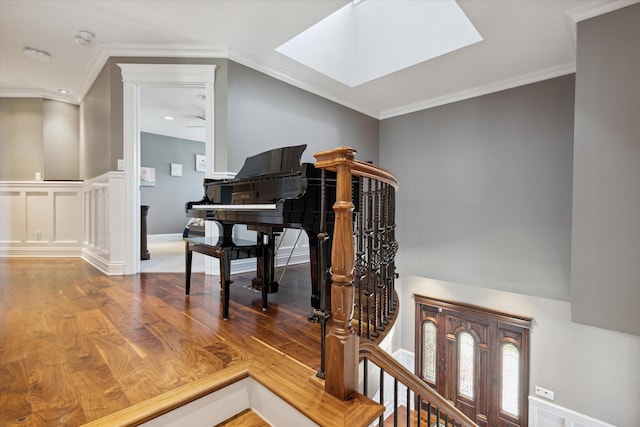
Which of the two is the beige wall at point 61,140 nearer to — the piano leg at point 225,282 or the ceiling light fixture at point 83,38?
the ceiling light fixture at point 83,38

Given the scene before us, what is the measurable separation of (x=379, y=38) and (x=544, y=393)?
4.87 meters

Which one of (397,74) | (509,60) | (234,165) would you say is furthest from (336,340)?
(509,60)

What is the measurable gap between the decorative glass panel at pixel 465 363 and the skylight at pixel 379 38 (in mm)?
3912

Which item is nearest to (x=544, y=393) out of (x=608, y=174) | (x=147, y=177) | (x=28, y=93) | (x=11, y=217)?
(x=608, y=174)

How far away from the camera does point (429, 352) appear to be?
4816 millimetres

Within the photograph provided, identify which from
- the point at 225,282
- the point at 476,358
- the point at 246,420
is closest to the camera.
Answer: the point at 246,420

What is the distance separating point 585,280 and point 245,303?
292 cm

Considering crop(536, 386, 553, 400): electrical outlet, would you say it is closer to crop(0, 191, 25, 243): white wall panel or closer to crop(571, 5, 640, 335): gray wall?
crop(571, 5, 640, 335): gray wall

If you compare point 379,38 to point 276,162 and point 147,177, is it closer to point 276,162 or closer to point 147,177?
point 276,162

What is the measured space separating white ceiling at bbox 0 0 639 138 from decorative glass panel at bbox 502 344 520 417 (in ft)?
11.8

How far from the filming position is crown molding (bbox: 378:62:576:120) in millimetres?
3652

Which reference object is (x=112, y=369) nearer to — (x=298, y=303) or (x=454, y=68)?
(x=298, y=303)

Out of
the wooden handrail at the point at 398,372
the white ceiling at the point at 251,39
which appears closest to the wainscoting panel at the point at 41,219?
the white ceiling at the point at 251,39

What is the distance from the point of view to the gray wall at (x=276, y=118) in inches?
130
